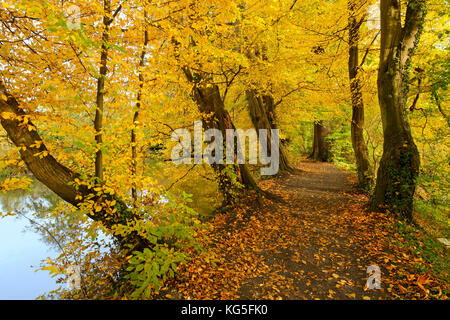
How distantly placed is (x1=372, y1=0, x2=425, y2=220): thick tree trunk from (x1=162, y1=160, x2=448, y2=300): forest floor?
2.20 ft

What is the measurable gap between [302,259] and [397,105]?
15.2 ft

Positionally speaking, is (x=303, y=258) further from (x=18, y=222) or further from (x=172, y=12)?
(x=18, y=222)

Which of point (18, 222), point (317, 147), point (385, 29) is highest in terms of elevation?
point (385, 29)

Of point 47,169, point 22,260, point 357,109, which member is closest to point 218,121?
point 47,169

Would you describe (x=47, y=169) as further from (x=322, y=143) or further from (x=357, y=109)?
(x=322, y=143)

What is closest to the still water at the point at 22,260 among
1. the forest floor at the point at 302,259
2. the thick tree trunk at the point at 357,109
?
the forest floor at the point at 302,259

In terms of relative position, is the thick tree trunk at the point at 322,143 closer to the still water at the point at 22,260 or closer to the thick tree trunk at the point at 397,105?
the thick tree trunk at the point at 397,105

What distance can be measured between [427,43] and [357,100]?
252 cm

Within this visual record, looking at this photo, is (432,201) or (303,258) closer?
(303,258)

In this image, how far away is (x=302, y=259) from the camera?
415cm

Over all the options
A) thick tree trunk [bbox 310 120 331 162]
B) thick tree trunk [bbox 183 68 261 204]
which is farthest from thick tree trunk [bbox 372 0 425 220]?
thick tree trunk [bbox 310 120 331 162]

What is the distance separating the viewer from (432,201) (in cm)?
614
